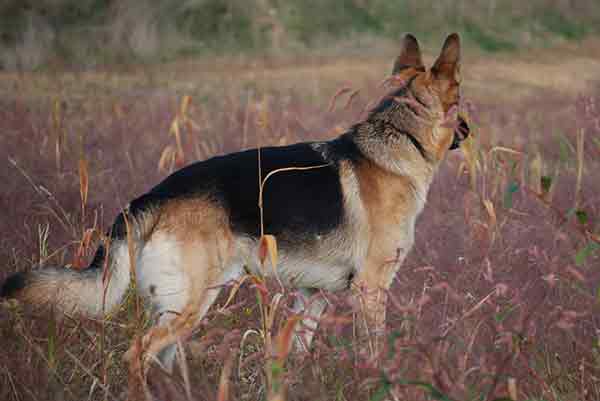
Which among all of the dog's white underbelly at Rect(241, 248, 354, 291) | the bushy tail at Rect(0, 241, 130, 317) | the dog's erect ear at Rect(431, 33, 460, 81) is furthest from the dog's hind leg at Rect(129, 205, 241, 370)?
the dog's erect ear at Rect(431, 33, 460, 81)

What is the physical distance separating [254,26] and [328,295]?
1714 cm

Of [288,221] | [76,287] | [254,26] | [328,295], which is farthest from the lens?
[254,26]

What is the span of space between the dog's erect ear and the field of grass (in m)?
0.39

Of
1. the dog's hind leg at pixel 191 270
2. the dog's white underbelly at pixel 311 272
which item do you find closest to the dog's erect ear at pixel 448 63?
the dog's white underbelly at pixel 311 272

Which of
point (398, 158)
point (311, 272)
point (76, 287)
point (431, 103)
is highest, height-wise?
point (431, 103)

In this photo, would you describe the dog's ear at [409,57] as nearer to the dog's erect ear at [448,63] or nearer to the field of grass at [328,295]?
the dog's erect ear at [448,63]

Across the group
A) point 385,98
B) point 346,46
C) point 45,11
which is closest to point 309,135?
point 385,98

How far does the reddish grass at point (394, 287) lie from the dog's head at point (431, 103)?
0.36m

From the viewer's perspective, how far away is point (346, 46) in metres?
18.9

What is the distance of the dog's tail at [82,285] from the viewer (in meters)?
2.72

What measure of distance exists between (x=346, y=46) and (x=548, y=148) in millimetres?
10927

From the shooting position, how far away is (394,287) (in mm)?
4246

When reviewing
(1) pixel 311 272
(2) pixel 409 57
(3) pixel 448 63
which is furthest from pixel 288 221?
(2) pixel 409 57

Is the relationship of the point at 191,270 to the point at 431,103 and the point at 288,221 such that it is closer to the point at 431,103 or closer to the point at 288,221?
the point at 288,221
